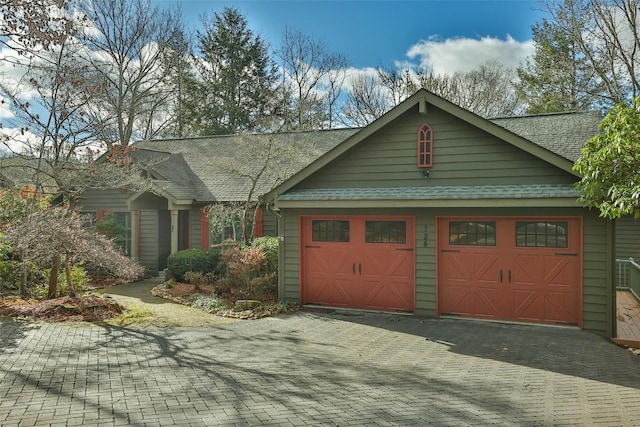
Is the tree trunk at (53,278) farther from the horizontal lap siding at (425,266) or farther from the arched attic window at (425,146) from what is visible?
the arched attic window at (425,146)

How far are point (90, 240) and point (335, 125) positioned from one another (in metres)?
24.9

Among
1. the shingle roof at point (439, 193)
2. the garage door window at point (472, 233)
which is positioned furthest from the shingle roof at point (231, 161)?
the garage door window at point (472, 233)

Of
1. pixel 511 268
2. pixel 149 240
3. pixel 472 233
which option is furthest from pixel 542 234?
pixel 149 240

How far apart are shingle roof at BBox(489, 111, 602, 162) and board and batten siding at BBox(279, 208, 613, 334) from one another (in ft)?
13.5

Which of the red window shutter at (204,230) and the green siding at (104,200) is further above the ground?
the green siding at (104,200)

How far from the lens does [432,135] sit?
10.6m

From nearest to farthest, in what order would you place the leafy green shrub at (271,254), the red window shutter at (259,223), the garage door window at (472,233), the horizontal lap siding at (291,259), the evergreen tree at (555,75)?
the garage door window at (472,233) < the horizontal lap siding at (291,259) < the leafy green shrub at (271,254) < the red window shutter at (259,223) < the evergreen tree at (555,75)

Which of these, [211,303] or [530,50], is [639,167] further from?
[530,50]

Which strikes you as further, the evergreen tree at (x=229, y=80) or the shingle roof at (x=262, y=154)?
the evergreen tree at (x=229, y=80)

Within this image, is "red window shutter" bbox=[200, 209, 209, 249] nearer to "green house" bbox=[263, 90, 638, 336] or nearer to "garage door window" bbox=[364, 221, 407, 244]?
"green house" bbox=[263, 90, 638, 336]

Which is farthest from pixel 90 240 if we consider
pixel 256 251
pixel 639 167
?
pixel 639 167

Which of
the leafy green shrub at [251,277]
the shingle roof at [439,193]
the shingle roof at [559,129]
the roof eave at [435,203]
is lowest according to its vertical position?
the leafy green shrub at [251,277]

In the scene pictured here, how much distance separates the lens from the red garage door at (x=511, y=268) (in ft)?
31.2

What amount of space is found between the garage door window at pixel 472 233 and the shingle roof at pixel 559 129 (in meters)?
4.37
